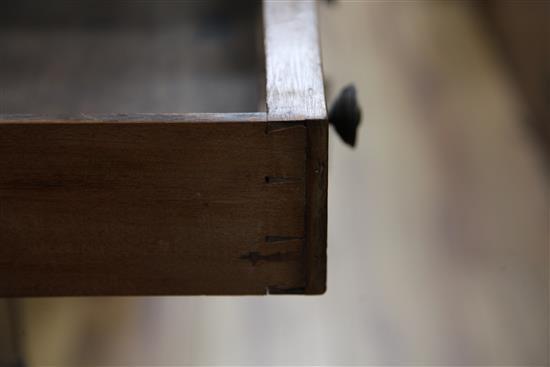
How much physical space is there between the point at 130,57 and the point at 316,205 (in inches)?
19.9

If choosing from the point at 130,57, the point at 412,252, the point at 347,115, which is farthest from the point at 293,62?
the point at 412,252

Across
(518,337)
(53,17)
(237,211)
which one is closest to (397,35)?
(518,337)

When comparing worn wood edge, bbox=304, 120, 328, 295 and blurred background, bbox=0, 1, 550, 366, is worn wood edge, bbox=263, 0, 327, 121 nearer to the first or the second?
worn wood edge, bbox=304, 120, 328, 295

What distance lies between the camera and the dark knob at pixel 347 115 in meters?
0.80

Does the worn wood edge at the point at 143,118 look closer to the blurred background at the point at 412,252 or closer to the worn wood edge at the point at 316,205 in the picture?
the worn wood edge at the point at 316,205

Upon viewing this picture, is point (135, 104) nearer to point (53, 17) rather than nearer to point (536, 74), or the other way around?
point (53, 17)

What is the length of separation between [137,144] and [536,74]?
1312 mm

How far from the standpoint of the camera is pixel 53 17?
1.14 metres

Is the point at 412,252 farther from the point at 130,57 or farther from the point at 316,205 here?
the point at 316,205

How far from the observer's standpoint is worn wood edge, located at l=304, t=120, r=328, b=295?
0.64m

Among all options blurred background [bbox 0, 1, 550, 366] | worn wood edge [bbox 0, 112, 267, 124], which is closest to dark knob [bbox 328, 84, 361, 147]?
worn wood edge [bbox 0, 112, 267, 124]

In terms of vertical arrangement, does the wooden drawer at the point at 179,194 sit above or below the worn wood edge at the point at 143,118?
below

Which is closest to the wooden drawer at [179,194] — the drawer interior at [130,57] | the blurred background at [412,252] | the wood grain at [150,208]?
the wood grain at [150,208]

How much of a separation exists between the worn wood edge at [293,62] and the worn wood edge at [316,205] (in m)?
0.02
